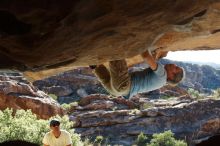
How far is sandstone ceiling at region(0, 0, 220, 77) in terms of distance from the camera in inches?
145

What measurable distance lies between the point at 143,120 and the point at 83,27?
119 ft

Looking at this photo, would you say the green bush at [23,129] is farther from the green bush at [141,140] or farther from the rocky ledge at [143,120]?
the green bush at [141,140]

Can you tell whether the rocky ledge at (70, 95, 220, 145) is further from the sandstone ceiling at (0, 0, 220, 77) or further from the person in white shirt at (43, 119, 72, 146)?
the sandstone ceiling at (0, 0, 220, 77)

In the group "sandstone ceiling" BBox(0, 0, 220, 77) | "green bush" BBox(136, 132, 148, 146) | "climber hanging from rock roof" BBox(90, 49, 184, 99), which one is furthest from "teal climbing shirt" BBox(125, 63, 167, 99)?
"green bush" BBox(136, 132, 148, 146)

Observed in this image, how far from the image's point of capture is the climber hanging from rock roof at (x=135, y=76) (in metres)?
6.10

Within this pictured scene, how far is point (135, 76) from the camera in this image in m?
6.34

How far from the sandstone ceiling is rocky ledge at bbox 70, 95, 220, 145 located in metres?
32.5

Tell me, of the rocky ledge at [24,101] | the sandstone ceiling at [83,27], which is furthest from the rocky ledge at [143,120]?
the sandstone ceiling at [83,27]

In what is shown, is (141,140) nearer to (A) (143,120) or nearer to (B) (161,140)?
(B) (161,140)

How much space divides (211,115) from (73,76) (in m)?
21.1

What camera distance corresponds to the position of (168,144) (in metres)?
37.0

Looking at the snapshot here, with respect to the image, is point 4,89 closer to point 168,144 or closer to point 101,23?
point 168,144

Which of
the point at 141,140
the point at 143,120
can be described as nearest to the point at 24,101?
the point at 141,140

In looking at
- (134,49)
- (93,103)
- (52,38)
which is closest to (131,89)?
(134,49)
